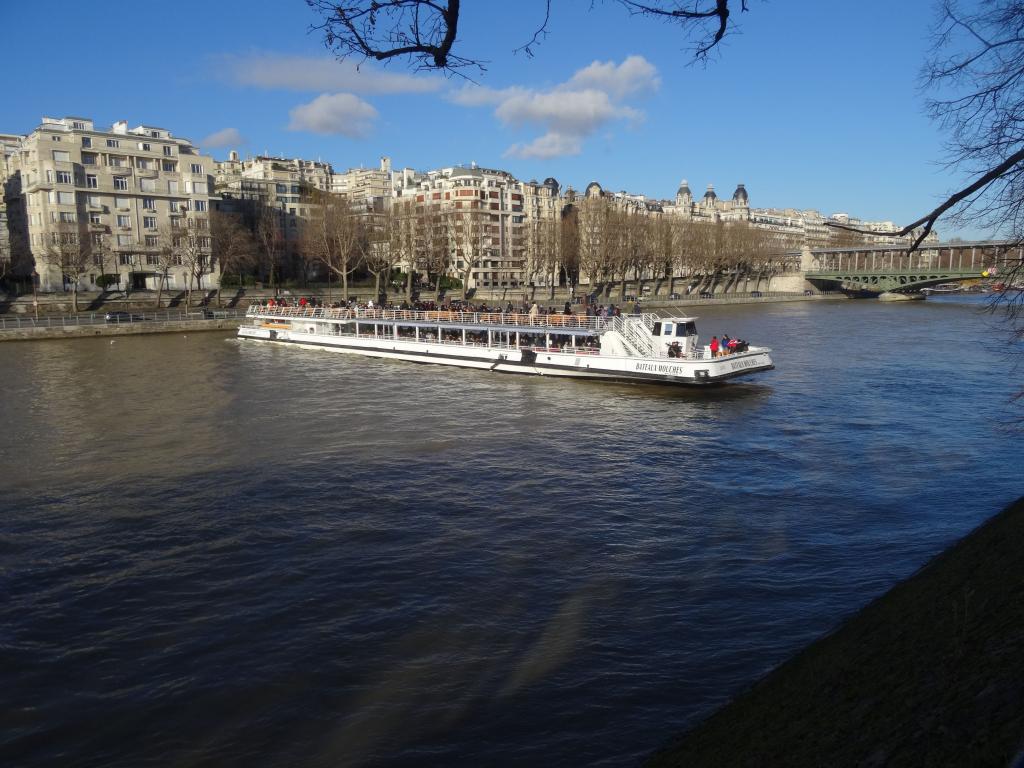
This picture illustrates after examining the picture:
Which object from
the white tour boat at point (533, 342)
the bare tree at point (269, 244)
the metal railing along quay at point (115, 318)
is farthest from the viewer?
the bare tree at point (269, 244)

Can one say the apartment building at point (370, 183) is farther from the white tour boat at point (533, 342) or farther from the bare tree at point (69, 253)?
the white tour boat at point (533, 342)

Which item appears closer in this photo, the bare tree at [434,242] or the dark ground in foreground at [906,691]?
the dark ground in foreground at [906,691]

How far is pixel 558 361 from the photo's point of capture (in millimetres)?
35625

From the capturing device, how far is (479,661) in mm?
9898

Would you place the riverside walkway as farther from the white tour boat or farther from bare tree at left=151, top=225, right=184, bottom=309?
the white tour boat

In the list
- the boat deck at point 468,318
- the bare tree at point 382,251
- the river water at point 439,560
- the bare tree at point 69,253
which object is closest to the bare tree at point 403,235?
the bare tree at point 382,251

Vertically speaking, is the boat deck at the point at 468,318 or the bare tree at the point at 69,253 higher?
the bare tree at the point at 69,253

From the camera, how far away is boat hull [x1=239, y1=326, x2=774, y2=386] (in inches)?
1212

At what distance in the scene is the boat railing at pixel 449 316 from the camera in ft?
121

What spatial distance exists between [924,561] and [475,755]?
8665mm

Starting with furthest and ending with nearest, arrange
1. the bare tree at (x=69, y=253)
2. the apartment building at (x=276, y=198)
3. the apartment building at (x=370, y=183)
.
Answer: the apartment building at (x=370, y=183)
the apartment building at (x=276, y=198)
the bare tree at (x=69, y=253)

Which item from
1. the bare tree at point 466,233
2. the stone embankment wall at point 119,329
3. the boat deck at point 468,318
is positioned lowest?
the stone embankment wall at point 119,329

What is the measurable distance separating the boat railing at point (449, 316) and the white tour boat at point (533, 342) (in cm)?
5

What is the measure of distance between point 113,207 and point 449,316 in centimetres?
4420
